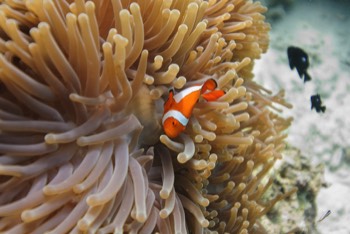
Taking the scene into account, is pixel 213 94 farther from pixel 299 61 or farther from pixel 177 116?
pixel 299 61

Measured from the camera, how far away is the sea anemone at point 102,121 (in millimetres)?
1458

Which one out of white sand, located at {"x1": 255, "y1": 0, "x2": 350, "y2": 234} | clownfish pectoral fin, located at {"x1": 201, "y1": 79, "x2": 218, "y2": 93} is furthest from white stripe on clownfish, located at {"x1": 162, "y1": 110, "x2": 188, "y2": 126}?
white sand, located at {"x1": 255, "y1": 0, "x2": 350, "y2": 234}

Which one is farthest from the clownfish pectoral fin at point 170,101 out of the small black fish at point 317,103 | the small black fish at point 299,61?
the small black fish at point 299,61

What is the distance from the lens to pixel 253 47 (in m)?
2.45

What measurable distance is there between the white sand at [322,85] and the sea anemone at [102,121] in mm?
1655

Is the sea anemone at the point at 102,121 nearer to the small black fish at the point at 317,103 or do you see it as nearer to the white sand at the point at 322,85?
the white sand at the point at 322,85

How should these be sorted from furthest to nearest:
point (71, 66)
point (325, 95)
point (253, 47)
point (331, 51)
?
point (331, 51)
point (325, 95)
point (253, 47)
point (71, 66)

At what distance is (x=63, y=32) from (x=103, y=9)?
0.28m

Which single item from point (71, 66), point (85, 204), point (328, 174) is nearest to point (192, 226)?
point (85, 204)

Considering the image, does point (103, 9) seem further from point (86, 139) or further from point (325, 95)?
point (325, 95)

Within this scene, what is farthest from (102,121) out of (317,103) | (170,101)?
(317,103)

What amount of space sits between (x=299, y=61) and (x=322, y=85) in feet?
1.54

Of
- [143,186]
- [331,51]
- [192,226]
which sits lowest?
[331,51]

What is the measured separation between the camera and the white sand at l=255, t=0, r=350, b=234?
3.38 m
